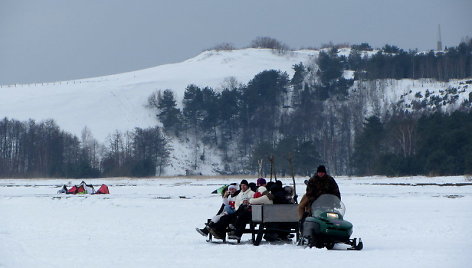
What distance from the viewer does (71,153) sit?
122500 mm

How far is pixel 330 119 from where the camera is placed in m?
136

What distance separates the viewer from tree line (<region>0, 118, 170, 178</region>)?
114 meters

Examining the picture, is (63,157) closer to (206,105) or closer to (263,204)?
(206,105)

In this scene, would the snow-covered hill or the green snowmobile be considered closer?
the green snowmobile

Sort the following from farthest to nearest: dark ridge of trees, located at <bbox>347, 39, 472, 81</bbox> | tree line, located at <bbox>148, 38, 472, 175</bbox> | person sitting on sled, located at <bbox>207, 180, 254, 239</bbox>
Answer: dark ridge of trees, located at <bbox>347, 39, 472, 81</bbox>
tree line, located at <bbox>148, 38, 472, 175</bbox>
person sitting on sled, located at <bbox>207, 180, 254, 239</bbox>

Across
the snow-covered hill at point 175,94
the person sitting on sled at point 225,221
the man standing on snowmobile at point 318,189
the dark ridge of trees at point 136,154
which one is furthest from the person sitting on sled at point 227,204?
the snow-covered hill at point 175,94

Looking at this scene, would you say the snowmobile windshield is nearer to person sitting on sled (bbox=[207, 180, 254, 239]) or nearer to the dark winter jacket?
the dark winter jacket

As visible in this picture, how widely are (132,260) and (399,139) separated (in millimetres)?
85578

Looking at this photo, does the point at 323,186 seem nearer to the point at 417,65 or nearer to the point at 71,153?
the point at 71,153

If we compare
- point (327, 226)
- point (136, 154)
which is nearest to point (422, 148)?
point (136, 154)

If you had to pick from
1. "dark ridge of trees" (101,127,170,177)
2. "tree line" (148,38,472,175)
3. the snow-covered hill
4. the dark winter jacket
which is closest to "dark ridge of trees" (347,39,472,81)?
"tree line" (148,38,472,175)

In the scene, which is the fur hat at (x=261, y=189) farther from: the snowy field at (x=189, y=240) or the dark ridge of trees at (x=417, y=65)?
the dark ridge of trees at (x=417, y=65)

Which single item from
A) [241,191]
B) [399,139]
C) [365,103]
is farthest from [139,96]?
[241,191]

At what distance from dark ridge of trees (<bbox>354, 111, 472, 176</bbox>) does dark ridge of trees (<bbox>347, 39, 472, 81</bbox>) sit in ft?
186
